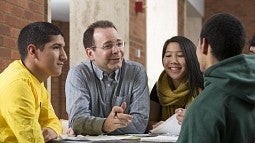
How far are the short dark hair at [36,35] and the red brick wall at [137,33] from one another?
10.4 ft

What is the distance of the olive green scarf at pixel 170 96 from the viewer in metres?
2.99

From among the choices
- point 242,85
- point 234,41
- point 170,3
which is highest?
point 170,3

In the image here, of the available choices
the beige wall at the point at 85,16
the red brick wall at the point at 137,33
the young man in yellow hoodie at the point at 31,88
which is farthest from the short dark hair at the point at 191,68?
the red brick wall at the point at 137,33

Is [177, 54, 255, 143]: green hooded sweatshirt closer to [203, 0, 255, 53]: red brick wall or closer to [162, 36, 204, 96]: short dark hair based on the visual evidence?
[162, 36, 204, 96]: short dark hair

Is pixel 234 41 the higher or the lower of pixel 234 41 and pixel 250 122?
the higher

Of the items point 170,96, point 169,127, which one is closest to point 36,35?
point 169,127

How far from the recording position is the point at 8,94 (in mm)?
2053

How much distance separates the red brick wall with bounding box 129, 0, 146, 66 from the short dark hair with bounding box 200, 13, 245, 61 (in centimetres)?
404

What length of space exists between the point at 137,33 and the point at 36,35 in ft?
11.9

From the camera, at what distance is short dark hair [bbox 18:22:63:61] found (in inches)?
95.0

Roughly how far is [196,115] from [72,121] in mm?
1356

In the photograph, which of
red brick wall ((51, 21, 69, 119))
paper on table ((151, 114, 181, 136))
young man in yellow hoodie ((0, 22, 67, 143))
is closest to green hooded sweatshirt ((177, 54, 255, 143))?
young man in yellow hoodie ((0, 22, 67, 143))

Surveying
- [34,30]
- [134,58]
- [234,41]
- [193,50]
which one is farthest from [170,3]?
[234,41]

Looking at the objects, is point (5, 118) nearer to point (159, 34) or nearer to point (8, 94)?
point (8, 94)
